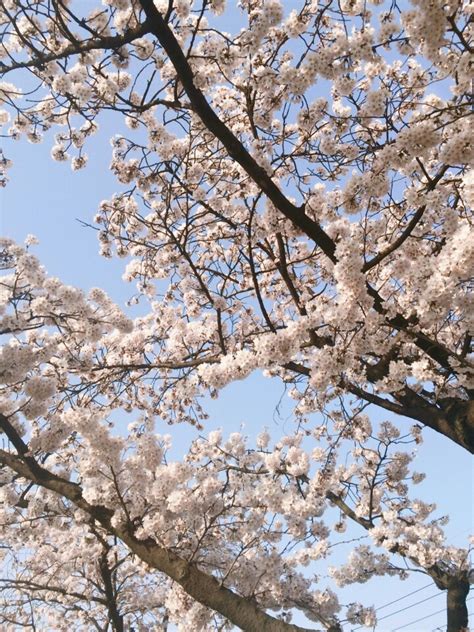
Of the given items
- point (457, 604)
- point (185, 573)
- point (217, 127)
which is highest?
point (217, 127)

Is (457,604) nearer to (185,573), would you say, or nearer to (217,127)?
(185,573)

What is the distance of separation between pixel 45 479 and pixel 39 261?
7.71ft

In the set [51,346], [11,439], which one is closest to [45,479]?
[11,439]

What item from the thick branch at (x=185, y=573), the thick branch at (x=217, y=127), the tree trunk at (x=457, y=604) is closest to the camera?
the thick branch at (x=217, y=127)

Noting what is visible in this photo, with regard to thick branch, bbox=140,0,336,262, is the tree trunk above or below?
below

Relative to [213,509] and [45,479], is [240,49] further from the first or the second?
[213,509]

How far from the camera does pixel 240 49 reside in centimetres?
431

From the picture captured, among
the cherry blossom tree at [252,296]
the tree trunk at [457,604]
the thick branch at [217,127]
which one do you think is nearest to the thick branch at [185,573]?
the cherry blossom tree at [252,296]

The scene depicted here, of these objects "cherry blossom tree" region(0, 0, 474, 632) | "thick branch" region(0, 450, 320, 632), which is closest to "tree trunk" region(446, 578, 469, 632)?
"cherry blossom tree" region(0, 0, 474, 632)

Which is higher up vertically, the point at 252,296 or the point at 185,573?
the point at 252,296

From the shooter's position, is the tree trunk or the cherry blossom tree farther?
the tree trunk

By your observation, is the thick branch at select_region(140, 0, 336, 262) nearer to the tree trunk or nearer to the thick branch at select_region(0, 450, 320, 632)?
the thick branch at select_region(0, 450, 320, 632)

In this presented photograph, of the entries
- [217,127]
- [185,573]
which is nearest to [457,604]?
[185,573]

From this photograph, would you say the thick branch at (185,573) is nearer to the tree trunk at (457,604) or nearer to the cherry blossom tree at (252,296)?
the cherry blossom tree at (252,296)
